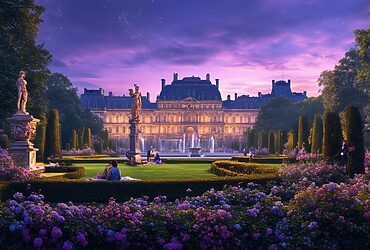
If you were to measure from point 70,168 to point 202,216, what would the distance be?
36.8ft

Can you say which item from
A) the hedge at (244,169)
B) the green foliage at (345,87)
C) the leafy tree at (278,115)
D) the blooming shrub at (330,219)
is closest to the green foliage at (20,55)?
the hedge at (244,169)

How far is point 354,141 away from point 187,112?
92.2m

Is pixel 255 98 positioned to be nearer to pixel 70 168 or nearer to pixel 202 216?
pixel 70 168

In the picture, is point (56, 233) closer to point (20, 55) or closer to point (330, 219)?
point (330, 219)

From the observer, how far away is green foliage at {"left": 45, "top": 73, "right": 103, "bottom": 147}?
4756cm

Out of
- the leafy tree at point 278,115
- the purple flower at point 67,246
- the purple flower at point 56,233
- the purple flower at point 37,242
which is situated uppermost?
the leafy tree at point 278,115

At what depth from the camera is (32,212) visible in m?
6.27

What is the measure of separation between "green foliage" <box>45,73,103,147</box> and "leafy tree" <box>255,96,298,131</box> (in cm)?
2242

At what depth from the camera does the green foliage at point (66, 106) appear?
47562 millimetres

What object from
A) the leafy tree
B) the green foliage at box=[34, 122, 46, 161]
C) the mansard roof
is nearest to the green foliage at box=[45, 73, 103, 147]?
the green foliage at box=[34, 122, 46, 161]

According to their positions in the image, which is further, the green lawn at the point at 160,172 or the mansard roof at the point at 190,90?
the mansard roof at the point at 190,90

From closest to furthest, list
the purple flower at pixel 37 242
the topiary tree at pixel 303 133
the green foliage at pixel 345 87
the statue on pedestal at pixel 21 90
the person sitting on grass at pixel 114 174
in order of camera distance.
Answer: the purple flower at pixel 37 242
the person sitting on grass at pixel 114 174
the statue on pedestal at pixel 21 90
the topiary tree at pixel 303 133
the green foliage at pixel 345 87

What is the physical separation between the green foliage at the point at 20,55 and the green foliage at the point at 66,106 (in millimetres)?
19851

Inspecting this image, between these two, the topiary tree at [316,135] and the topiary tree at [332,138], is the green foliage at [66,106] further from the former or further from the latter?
the topiary tree at [332,138]
